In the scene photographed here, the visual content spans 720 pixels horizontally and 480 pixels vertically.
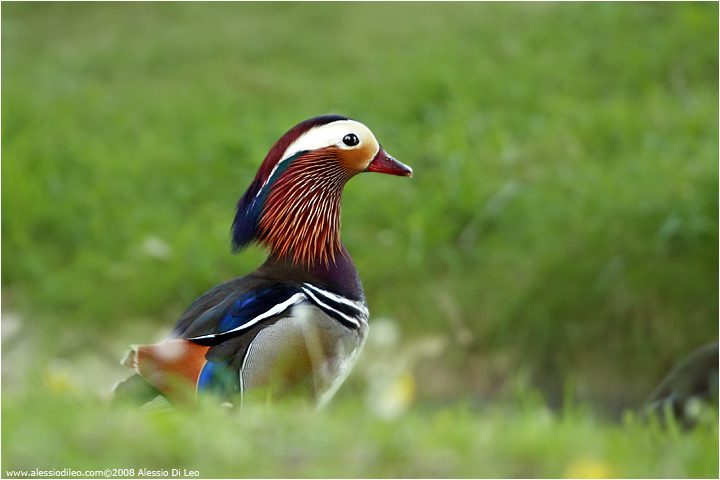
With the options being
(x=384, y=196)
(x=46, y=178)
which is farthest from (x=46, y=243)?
(x=384, y=196)

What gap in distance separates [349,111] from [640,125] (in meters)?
1.96

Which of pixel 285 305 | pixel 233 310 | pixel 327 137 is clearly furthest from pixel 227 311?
pixel 327 137

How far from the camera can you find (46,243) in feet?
19.3

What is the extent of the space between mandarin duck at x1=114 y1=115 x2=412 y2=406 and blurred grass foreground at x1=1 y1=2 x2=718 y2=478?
0.12 meters

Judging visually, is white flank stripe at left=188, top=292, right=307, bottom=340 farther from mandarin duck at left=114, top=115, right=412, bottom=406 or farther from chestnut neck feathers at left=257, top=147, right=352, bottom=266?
chestnut neck feathers at left=257, top=147, right=352, bottom=266

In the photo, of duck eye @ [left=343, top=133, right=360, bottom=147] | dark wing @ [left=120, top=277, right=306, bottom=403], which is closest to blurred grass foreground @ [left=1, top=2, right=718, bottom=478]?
dark wing @ [left=120, top=277, right=306, bottom=403]

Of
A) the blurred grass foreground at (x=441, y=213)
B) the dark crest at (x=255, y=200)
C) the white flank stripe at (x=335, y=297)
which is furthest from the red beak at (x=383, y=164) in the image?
the blurred grass foreground at (x=441, y=213)

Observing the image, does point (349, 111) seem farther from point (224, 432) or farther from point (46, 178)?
point (224, 432)

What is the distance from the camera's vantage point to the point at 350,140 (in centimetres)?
261

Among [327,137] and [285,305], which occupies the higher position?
[327,137]

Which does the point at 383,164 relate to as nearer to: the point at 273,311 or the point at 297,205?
the point at 297,205

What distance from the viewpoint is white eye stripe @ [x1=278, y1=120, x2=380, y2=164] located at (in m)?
2.59

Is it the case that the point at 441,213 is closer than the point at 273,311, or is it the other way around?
the point at 273,311

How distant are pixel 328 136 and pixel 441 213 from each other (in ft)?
9.85
